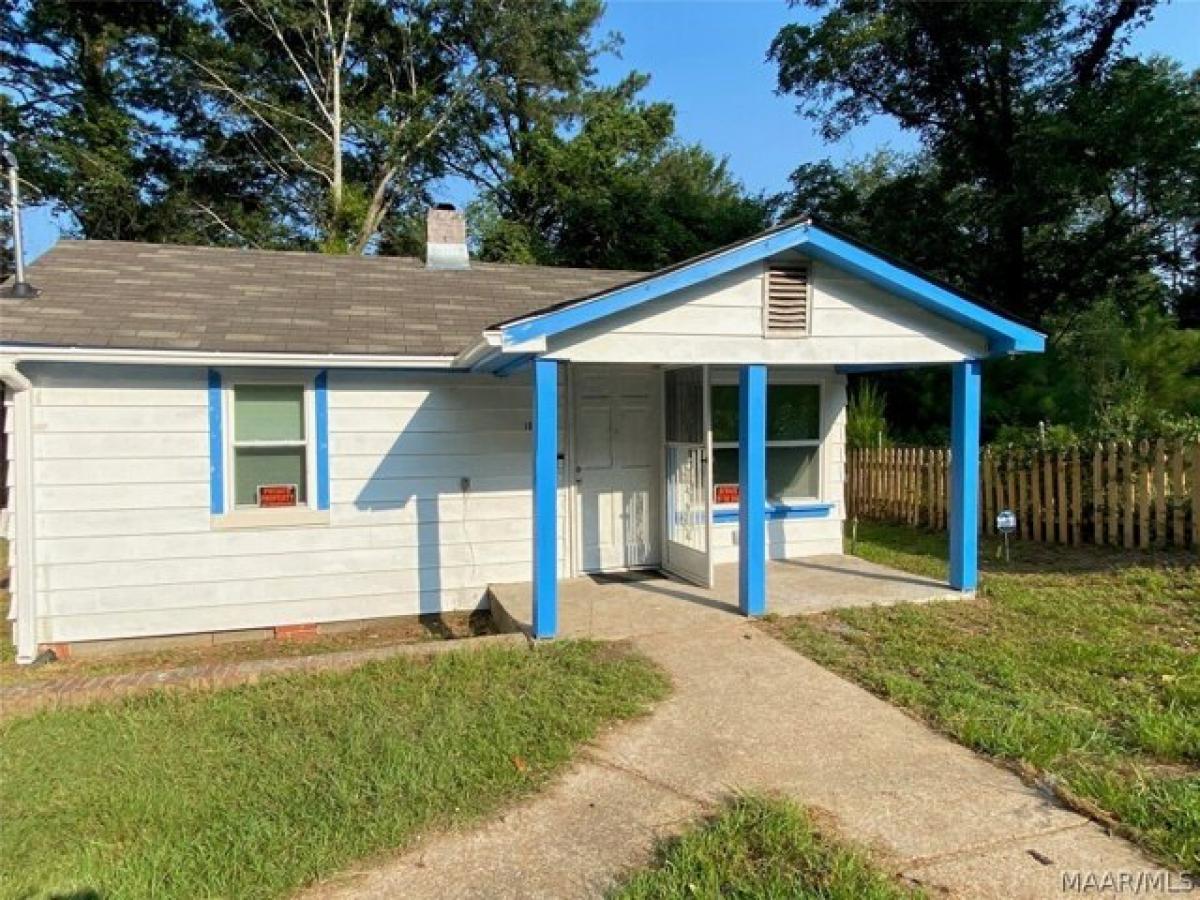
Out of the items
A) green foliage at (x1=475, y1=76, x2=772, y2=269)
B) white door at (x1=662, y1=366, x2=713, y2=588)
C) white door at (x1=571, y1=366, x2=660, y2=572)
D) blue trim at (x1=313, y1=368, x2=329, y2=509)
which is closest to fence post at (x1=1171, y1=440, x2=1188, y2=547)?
white door at (x1=662, y1=366, x2=713, y2=588)

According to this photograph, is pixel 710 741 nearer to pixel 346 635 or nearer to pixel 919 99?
pixel 346 635

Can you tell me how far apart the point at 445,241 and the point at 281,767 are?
7.78m

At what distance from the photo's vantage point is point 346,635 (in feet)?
22.6

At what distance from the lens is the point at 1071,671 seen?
15.8ft

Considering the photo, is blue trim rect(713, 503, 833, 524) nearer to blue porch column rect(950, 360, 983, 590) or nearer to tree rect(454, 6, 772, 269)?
blue porch column rect(950, 360, 983, 590)

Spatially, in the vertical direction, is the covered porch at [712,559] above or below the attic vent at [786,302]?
below

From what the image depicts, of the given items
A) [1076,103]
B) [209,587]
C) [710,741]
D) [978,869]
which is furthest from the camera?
[1076,103]

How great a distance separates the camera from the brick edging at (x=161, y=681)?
458cm

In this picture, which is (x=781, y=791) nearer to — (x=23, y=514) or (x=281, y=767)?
(x=281, y=767)

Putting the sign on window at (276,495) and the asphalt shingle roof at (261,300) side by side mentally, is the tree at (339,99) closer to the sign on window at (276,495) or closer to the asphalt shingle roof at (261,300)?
the asphalt shingle roof at (261,300)

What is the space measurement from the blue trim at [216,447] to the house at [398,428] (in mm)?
20

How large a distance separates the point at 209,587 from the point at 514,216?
20303 millimetres

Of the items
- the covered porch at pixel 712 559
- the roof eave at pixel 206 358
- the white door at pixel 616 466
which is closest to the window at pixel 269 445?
the roof eave at pixel 206 358

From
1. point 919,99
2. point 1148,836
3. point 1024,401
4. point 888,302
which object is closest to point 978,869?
point 1148,836
